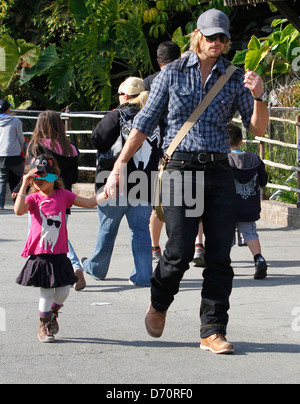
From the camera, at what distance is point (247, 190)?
8.27 m

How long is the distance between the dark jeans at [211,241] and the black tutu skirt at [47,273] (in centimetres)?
68

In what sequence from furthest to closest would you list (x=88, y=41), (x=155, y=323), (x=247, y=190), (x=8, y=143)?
1. (x=88, y=41)
2. (x=8, y=143)
3. (x=247, y=190)
4. (x=155, y=323)

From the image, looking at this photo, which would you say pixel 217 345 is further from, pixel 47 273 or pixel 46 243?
pixel 46 243

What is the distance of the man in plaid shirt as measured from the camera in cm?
521

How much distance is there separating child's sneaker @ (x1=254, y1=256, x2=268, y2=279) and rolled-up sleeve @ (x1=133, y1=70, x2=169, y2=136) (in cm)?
278

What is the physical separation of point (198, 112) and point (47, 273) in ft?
4.91

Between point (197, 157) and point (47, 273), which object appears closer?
point (197, 157)

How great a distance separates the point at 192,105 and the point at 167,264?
3.38 ft

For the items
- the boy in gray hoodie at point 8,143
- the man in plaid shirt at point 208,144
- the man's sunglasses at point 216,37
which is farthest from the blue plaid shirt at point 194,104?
the boy in gray hoodie at point 8,143

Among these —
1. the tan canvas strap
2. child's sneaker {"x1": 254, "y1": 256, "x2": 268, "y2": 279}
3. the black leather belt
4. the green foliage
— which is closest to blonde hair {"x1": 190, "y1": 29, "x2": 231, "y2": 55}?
the tan canvas strap

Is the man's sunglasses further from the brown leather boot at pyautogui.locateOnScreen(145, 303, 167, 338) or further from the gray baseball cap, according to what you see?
the brown leather boot at pyautogui.locateOnScreen(145, 303, 167, 338)

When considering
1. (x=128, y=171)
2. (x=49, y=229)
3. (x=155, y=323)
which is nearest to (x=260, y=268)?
(x=128, y=171)

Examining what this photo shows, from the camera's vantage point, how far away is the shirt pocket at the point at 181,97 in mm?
5215

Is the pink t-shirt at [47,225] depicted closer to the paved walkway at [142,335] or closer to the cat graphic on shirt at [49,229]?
the cat graphic on shirt at [49,229]
